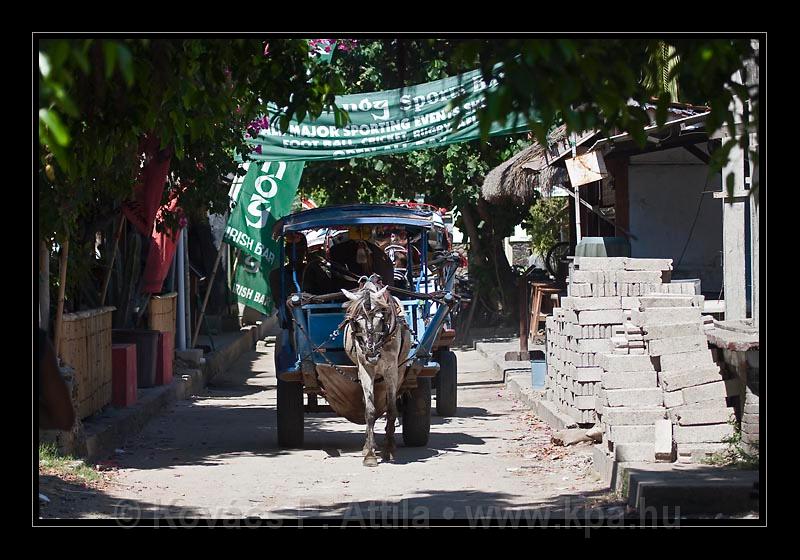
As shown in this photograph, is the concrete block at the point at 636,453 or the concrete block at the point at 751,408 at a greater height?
the concrete block at the point at 751,408

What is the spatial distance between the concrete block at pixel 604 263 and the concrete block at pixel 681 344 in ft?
8.22

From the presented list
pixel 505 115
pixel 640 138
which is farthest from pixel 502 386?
pixel 505 115

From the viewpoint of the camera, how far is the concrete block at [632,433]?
9461 millimetres

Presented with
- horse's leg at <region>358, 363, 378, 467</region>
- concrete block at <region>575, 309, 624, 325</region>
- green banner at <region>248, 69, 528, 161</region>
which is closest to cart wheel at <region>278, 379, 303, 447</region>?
horse's leg at <region>358, 363, 378, 467</region>

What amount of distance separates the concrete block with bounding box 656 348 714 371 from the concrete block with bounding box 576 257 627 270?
2625 millimetres

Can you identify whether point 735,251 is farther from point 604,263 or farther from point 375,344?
point 375,344

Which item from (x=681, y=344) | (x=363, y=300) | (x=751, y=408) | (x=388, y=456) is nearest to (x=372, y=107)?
(x=363, y=300)

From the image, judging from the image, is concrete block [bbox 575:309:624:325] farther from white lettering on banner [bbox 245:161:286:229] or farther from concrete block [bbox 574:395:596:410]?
white lettering on banner [bbox 245:161:286:229]

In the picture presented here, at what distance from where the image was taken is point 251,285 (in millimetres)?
19375

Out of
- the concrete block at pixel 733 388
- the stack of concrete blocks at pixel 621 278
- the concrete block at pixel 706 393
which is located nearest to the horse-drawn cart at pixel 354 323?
the stack of concrete blocks at pixel 621 278

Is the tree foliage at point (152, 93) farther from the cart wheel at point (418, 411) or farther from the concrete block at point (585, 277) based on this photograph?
the concrete block at point (585, 277)

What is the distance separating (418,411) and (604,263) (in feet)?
8.48

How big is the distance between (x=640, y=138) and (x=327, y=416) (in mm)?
10191

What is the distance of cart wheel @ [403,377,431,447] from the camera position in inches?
455
